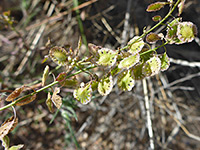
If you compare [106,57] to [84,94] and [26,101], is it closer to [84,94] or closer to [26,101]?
[84,94]

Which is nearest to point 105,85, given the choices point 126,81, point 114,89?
point 126,81

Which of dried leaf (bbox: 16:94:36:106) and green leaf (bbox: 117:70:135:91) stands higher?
dried leaf (bbox: 16:94:36:106)

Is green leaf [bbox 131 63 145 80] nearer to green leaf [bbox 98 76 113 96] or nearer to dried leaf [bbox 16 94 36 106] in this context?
green leaf [bbox 98 76 113 96]

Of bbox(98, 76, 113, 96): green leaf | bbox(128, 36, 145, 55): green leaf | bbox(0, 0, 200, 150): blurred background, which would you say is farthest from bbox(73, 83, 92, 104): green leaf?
bbox(0, 0, 200, 150): blurred background

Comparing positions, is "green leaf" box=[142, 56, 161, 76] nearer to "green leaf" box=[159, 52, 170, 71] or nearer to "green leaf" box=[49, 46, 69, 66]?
"green leaf" box=[159, 52, 170, 71]

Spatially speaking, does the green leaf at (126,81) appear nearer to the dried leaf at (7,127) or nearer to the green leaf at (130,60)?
the green leaf at (130,60)

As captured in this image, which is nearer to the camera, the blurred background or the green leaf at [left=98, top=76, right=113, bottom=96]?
the green leaf at [left=98, top=76, right=113, bottom=96]

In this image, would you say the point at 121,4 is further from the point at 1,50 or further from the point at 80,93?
the point at 1,50

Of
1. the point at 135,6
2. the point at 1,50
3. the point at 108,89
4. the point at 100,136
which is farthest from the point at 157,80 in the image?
the point at 1,50

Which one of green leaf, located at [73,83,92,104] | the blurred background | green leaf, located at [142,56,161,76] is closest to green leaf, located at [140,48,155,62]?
green leaf, located at [142,56,161,76]
